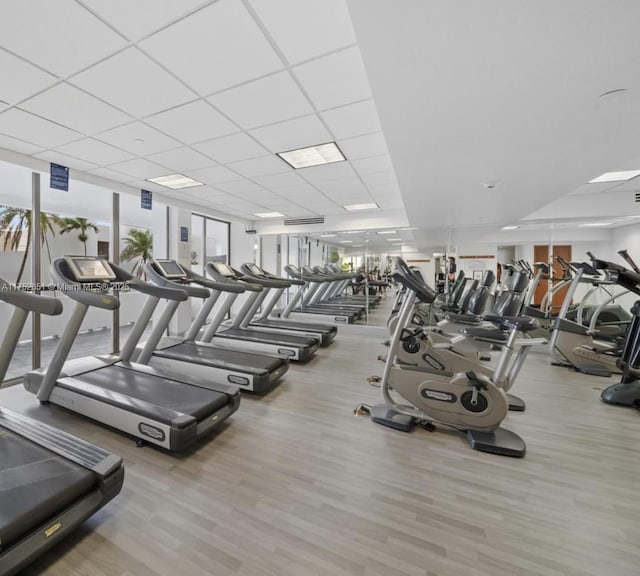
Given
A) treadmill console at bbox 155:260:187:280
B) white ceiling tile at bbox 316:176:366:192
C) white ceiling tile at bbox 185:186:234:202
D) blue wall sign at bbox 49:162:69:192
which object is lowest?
treadmill console at bbox 155:260:187:280

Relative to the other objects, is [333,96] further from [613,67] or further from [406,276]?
[613,67]

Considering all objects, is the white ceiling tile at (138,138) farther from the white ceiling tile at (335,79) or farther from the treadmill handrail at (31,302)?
the treadmill handrail at (31,302)

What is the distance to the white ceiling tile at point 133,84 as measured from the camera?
191 centimetres

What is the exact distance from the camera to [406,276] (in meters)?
2.22

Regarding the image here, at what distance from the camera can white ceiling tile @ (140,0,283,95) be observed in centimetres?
157

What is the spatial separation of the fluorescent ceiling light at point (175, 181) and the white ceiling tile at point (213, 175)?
194mm

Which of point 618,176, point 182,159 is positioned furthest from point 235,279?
point 618,176

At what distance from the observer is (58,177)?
12.3 feet

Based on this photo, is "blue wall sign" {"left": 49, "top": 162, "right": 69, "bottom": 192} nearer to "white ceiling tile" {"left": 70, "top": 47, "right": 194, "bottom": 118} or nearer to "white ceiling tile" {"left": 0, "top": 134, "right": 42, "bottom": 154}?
"white ceiling tile" {"left": 0, "top": 134, "right": 42, "bottom": 154}

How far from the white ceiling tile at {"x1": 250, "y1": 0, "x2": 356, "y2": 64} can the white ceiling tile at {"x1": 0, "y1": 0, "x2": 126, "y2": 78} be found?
930mm

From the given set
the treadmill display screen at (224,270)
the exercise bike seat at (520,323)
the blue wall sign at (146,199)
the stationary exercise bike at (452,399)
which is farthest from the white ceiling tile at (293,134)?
the blue wall sign at (146,199)

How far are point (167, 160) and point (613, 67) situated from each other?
410cm

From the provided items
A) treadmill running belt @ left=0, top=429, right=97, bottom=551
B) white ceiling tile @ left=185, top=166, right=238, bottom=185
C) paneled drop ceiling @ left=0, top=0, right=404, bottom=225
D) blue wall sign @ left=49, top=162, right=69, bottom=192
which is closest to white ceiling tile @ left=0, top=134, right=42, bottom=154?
paneled drop ceiling @ left=0, top=0, right=404, bottom=225

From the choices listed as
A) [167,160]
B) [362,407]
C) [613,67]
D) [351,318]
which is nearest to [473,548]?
[362,407]
